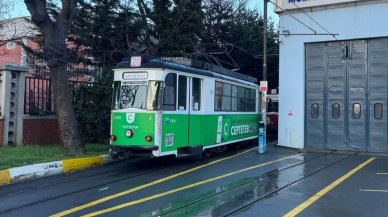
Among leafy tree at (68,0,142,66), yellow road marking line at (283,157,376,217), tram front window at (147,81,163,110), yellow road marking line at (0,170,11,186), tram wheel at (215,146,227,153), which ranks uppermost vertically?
leafy tree at (68,0,142,66)

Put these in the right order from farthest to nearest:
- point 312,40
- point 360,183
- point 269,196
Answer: point 312,40 → point 360,183 → point 269,196

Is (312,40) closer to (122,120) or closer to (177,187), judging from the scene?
(122,120)

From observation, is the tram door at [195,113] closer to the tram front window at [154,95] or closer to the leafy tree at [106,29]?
the tram front window at [154,95]

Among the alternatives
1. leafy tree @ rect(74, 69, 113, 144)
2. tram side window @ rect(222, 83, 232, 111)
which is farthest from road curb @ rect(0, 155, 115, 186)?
tram side window @ rect(222, 83, 232, 111)

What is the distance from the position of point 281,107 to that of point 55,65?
1060cm

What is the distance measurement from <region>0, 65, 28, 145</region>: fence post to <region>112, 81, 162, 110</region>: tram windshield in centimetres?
497

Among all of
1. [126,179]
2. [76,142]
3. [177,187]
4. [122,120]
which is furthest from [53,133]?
[177,187]

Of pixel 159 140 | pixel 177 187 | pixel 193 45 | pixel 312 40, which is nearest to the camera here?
pixel 177 187

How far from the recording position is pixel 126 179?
12.0m

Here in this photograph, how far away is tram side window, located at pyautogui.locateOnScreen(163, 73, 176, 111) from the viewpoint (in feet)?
44.9

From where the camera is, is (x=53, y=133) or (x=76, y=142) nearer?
(x=76, y=142)

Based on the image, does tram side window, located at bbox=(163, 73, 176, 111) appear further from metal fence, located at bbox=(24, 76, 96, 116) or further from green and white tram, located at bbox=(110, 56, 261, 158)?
metal fence, located at bbox=(24, 76, 96, 116)

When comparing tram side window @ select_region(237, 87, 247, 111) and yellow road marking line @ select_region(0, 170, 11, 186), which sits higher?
tram side window @ select_region(237, 87, 247, 111)

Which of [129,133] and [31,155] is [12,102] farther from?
[129,133]
